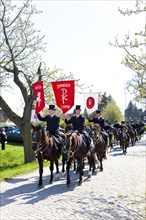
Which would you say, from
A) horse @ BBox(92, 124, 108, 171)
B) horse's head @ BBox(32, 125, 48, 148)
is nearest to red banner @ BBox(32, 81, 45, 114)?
horse's head @ BBox(32, 125, 48, 148)

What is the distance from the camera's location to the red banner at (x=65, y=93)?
14.1 m

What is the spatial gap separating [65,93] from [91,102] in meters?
3.62

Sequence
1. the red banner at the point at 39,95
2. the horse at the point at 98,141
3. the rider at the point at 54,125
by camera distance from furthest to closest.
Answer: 1. the horse at the point at 98,141
2. the rider at the point at 54,125
3. the red banner at the point at 39,95

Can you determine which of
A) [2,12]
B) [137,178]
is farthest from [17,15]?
[137,178]

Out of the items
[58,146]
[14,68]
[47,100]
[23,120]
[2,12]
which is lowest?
[58,146]

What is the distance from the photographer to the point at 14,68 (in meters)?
22.5

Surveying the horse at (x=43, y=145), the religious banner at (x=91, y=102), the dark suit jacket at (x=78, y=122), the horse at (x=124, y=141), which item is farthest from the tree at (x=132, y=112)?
the horse at (x=43, y=145)

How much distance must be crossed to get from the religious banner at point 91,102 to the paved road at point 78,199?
3363 millimetres

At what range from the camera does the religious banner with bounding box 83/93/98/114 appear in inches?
689

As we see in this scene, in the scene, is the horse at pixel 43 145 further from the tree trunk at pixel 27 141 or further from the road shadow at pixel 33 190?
the tree trunk at pixel 27 141

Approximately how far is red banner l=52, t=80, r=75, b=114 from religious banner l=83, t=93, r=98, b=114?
316 cm

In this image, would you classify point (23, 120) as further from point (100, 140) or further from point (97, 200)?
point (97, 200)

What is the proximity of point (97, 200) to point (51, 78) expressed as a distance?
14.3 m

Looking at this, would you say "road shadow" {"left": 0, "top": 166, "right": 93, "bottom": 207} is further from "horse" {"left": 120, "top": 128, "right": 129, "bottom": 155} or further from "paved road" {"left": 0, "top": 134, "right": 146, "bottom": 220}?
"horse" {"left": 120, "top": 128, "right": 129, "bottom": 155}
